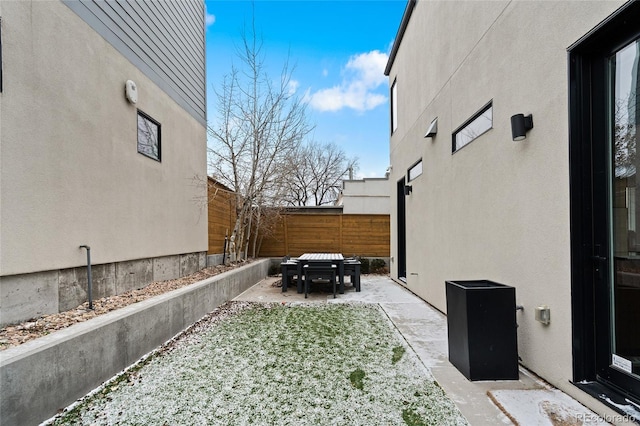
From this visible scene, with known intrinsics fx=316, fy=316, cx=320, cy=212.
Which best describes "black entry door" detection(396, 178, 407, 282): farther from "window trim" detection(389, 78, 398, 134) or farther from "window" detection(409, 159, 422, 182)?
"window trim" detection(389, 78, 398, 134)

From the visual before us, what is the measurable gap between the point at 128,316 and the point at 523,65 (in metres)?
4.11

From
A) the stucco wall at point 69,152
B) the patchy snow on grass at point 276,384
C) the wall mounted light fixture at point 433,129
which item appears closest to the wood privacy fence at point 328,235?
the stucco wall at point 69,152

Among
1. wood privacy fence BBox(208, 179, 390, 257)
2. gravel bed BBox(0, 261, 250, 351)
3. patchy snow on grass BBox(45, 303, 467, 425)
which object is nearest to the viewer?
patchy snow on grass BBox(45, 303, 467, 425)

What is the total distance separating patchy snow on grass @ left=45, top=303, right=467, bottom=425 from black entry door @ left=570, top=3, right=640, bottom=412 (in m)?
1.02

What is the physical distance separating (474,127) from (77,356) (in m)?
4.32

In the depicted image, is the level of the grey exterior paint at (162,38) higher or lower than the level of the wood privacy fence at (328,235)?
higher

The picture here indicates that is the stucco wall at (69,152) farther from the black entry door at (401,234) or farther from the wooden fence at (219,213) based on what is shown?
the black entry door at (401,234)

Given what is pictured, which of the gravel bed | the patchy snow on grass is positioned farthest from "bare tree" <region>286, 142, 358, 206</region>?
the patchy snow on grass

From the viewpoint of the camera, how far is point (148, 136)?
508 cm

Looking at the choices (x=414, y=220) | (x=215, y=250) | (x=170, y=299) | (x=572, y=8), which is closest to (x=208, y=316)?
(x=170, y=299)

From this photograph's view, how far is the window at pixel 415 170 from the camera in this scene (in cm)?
585

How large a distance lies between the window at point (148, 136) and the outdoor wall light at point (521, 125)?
15.9 ft

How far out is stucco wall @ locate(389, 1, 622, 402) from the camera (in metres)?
2.29

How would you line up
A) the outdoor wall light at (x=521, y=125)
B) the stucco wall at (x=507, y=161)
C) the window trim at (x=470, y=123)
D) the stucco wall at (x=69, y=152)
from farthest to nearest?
1. the window trim at (x=470, y=123)
2. the stucco wall at (x=69, y=152)
3. the outdoor wall light at (x=521, y=125)
4. the stucco wall at (x=507, y=161)
